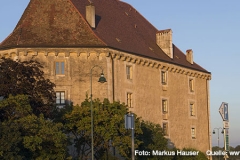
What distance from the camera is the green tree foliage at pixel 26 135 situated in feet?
143

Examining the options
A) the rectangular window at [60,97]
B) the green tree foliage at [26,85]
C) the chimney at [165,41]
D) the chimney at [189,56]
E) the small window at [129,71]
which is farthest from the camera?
the chimney at [189,56]

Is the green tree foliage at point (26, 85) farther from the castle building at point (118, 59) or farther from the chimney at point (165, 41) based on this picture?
the chimney at point (165, 41)

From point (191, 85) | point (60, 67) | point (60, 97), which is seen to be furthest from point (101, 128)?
point (191, 85)

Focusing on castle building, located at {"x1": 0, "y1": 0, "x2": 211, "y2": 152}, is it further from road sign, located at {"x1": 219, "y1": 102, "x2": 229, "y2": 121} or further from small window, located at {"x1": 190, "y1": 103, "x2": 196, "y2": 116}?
road sign, located at {"x1": 219, "y1": 102, "x2": 229, "y2": 121}

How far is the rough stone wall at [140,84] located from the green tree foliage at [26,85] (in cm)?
824

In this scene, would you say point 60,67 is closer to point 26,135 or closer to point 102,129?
point 102,129

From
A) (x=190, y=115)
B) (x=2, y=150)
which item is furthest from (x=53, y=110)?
(x=190, y=115)

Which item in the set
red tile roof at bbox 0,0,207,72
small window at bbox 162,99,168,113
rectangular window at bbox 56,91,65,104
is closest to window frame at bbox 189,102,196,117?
small window at bbox 162,99,168,113

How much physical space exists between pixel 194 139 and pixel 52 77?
22355 mm

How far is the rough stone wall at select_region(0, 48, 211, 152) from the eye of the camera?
199ft

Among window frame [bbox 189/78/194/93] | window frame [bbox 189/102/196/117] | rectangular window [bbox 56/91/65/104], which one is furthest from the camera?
window frame [bbox 189/78/194/93]

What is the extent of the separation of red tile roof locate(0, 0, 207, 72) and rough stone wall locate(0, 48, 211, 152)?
0.82m

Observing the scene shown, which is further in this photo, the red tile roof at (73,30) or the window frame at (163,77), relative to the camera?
the window frame at (163,77)

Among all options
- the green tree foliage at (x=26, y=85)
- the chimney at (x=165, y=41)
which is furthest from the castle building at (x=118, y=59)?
the green tree foliage at (x=26, y=85)
